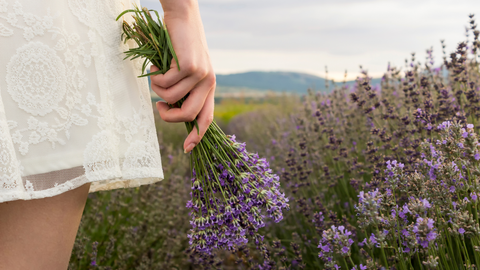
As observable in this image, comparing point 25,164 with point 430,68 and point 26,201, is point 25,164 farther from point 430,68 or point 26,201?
point 430,68

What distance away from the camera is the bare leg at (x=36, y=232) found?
0.96 metres

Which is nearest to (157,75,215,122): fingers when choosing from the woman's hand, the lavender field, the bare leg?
the woman's hand

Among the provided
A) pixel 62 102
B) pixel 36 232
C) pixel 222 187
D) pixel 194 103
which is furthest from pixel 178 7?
pixel 36 232

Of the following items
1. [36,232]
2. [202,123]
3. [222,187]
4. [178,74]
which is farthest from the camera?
[222,187]

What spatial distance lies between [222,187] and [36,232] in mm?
635

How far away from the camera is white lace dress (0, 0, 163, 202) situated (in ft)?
3.05

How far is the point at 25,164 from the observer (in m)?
0.95

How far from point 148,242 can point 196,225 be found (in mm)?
1443

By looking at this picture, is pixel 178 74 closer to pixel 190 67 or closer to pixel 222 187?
pixel 190 67

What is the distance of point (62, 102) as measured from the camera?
3.26 ft

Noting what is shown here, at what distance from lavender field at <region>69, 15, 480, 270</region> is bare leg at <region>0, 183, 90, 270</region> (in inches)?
27.8

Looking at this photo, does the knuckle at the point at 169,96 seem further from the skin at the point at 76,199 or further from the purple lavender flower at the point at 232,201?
the purple lavender flower at the point at 232,201

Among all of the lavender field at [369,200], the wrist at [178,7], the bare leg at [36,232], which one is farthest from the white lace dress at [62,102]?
the lavender field at [369,200]

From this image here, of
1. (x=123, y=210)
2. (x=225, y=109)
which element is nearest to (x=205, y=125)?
(x=123, y=210)
